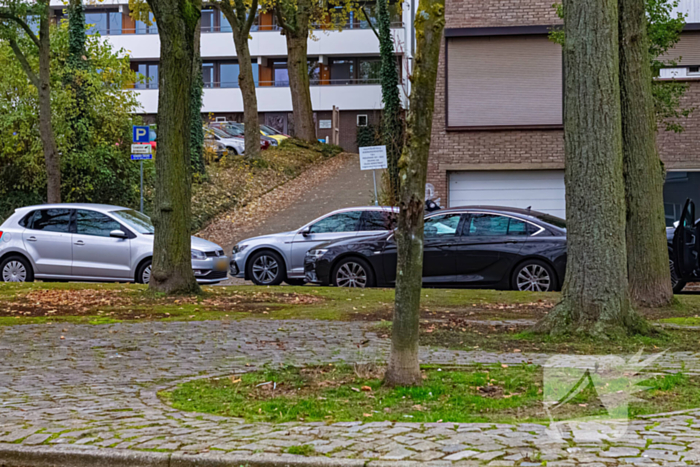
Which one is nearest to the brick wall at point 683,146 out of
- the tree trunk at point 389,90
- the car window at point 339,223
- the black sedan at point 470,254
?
the tree trunk at point 389,90

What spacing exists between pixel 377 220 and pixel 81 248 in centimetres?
585

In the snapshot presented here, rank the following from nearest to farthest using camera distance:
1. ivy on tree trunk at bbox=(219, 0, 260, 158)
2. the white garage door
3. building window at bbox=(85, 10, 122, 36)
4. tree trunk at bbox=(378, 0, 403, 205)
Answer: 1. the white garage door
2. tree trunk at bbox=(378, 0, 403, 205)
3. ivy on tree trunk at bbox=(219, 0, 260, 158)
4. building window at bbox=(85, 10, 122, 36)

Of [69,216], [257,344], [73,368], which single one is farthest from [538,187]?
[73,368]

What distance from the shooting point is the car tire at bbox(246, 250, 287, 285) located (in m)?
18.0

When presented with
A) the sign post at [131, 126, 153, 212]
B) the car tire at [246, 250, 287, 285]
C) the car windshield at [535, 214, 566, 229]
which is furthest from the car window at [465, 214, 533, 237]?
the sign post at [131, 126, 153, 212]

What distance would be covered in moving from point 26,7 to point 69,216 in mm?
5413

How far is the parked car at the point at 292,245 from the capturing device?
17797 millimetres

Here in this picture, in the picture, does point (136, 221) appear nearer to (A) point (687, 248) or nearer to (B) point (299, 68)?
(A) point (687, 248)

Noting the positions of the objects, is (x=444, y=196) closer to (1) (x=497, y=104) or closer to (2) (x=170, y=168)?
(1) (x=497, y=104)

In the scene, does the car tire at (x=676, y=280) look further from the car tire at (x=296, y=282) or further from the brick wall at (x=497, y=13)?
the brick wall at (x=497, y=13)

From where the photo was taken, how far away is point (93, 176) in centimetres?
2697

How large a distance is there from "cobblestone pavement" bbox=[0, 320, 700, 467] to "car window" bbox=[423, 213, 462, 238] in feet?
21.7

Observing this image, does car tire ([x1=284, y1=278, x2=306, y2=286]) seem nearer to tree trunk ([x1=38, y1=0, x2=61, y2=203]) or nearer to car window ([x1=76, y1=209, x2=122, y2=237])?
car window ([x1=76, y1=209, x2=122, y2=237])

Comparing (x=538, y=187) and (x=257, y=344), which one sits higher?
(x=538, y=187)
